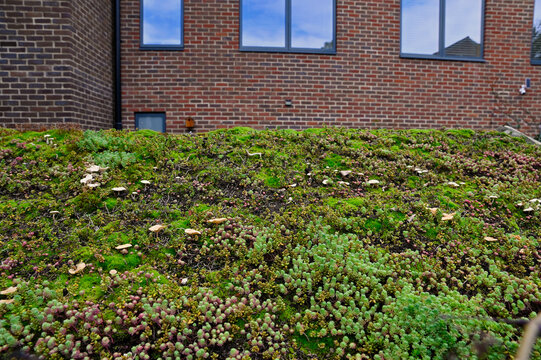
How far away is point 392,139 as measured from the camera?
4.96 m

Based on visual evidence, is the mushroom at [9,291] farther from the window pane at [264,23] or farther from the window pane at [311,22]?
the window pane at [311,22]

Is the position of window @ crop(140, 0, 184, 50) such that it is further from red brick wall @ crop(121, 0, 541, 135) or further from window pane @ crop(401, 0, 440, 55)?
window pane @ crop(401, 0, 440, 55)

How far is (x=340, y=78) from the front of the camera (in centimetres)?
731

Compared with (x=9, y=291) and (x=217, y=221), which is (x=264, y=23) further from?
(x=9, y=291)

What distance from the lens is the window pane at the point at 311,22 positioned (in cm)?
730

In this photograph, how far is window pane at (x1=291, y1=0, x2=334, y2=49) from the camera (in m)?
7.30

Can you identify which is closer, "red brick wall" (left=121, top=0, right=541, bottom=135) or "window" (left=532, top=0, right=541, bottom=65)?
"red brick wall" (left=121, top=0, right=541, bottom=135)

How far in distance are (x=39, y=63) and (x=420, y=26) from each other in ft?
25.3

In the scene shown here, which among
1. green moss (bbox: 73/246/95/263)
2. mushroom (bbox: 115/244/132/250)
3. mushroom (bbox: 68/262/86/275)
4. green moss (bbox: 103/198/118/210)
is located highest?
green moss (bbox: 103/198/118/210)

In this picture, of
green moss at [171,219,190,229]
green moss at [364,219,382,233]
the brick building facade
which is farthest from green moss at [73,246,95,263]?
the brick building facade

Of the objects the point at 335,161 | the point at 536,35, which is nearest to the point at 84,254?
the point at 335,161

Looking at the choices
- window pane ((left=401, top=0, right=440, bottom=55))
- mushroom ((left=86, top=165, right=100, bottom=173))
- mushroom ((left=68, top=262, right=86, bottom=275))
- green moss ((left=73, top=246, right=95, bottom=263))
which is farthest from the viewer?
window pane ((left=401, top=0, right=440, bottom=55))

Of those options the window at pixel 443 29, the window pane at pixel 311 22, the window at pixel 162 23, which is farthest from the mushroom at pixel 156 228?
the window at pixel 443 29

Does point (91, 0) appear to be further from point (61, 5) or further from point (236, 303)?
point (236, 303)
